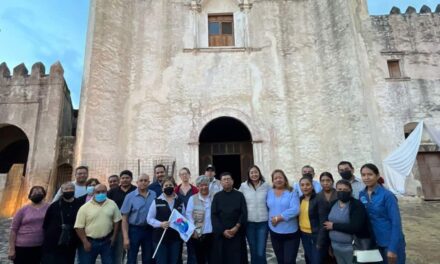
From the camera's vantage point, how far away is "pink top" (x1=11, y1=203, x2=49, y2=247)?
164 inches

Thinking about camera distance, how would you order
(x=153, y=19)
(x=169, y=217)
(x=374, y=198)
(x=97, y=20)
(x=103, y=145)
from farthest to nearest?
1. (x=153, y=19)
2. (x=97, y=20)
3. (x=103, y=145)
4. (x=169, y=217)
5. (x=374, y=198)

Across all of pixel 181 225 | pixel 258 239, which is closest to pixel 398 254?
pixel 258 239

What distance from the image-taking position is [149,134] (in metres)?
12.4

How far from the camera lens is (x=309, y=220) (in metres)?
4.31

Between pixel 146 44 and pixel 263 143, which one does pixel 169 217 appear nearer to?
pixel 263 143

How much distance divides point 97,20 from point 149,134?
5.20 meters

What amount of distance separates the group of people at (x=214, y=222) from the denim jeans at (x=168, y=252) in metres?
0.01

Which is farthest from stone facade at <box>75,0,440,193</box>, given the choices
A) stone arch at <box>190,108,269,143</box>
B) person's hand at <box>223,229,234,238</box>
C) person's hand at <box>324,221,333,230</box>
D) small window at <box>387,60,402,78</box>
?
person's hand at <box>324,221,333,230</box>

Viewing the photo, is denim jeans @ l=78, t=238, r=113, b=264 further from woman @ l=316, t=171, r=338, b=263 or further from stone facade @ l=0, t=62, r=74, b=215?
stone facade @ l=0, t=62, r=74, b=215

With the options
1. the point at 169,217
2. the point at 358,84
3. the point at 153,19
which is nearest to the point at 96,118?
the point at 153,19

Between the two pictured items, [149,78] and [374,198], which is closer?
[374,198]

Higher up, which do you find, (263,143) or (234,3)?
(234,3)

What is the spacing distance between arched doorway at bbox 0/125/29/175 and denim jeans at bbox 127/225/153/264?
13.9m

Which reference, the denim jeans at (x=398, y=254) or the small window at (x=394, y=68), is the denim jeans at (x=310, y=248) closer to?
the denim jeans at (x=398, y=254)
